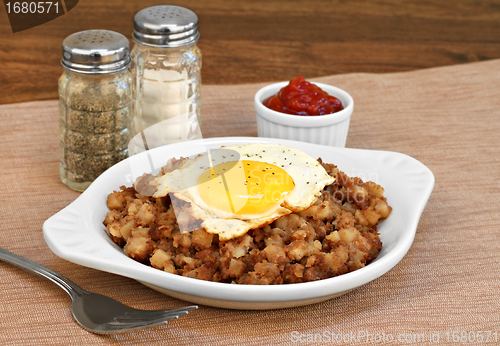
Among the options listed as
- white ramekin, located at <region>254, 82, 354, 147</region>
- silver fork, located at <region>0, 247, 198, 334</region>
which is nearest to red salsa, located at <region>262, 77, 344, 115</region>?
white ramekin, located at <region>254, 82, 354, 147</region>

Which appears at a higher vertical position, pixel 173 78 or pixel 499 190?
pixel 173 78

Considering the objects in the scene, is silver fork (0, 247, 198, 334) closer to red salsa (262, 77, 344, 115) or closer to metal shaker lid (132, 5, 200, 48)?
metal shaker lid (132, 5, 200, 48)

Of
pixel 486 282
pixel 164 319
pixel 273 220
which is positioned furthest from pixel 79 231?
pixel 486 282

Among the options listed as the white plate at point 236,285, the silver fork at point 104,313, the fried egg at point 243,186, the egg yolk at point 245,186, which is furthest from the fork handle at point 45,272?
the egg yolk at point 245,186

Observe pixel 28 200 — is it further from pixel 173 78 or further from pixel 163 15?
pixel 163 15

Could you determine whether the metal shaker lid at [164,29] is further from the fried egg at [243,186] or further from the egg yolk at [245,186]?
the egg yolk at [245,186]

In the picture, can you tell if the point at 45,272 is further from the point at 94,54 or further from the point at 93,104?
the point at 94,54
